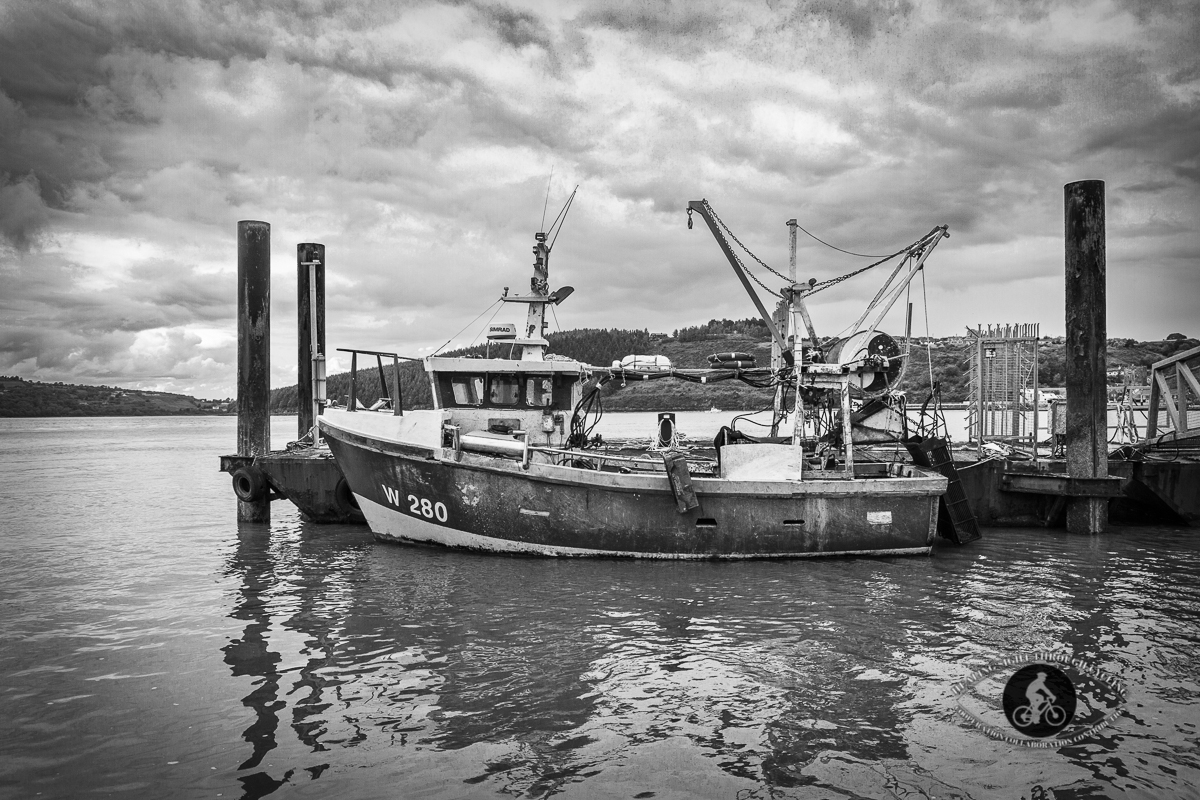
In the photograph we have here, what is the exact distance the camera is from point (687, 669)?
23.3 ft

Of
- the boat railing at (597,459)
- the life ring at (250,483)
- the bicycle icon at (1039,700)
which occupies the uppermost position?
the boat railing at (597,459)

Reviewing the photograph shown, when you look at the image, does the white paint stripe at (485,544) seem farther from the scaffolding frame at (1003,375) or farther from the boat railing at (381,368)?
the scaffolding frame at (1003,375)

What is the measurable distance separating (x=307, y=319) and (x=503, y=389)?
20.7 ft

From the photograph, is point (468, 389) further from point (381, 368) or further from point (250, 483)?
point (250, 483)

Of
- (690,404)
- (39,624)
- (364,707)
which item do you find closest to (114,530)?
(39,624)

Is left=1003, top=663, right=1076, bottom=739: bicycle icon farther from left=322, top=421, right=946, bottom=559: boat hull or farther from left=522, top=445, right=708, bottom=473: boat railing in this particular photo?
left=522, top=445, right=708, bottom=473: boat railing

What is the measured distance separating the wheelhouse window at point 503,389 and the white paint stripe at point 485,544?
2.32 metres

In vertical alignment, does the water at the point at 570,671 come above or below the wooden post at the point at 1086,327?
below

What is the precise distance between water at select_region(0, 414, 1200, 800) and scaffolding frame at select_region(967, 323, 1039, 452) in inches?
193

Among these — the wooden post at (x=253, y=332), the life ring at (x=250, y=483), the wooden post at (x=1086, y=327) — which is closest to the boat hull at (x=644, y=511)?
the wooden post at (x=1086, y=327)

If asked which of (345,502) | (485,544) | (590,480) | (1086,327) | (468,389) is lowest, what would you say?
(485,544)

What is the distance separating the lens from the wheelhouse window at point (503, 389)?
13031 mm

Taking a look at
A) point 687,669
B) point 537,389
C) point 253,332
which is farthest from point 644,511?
point 253,332

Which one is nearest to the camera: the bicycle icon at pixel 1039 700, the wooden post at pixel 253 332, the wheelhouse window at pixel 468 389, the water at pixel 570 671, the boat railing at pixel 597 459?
the water at pixel 570 671
